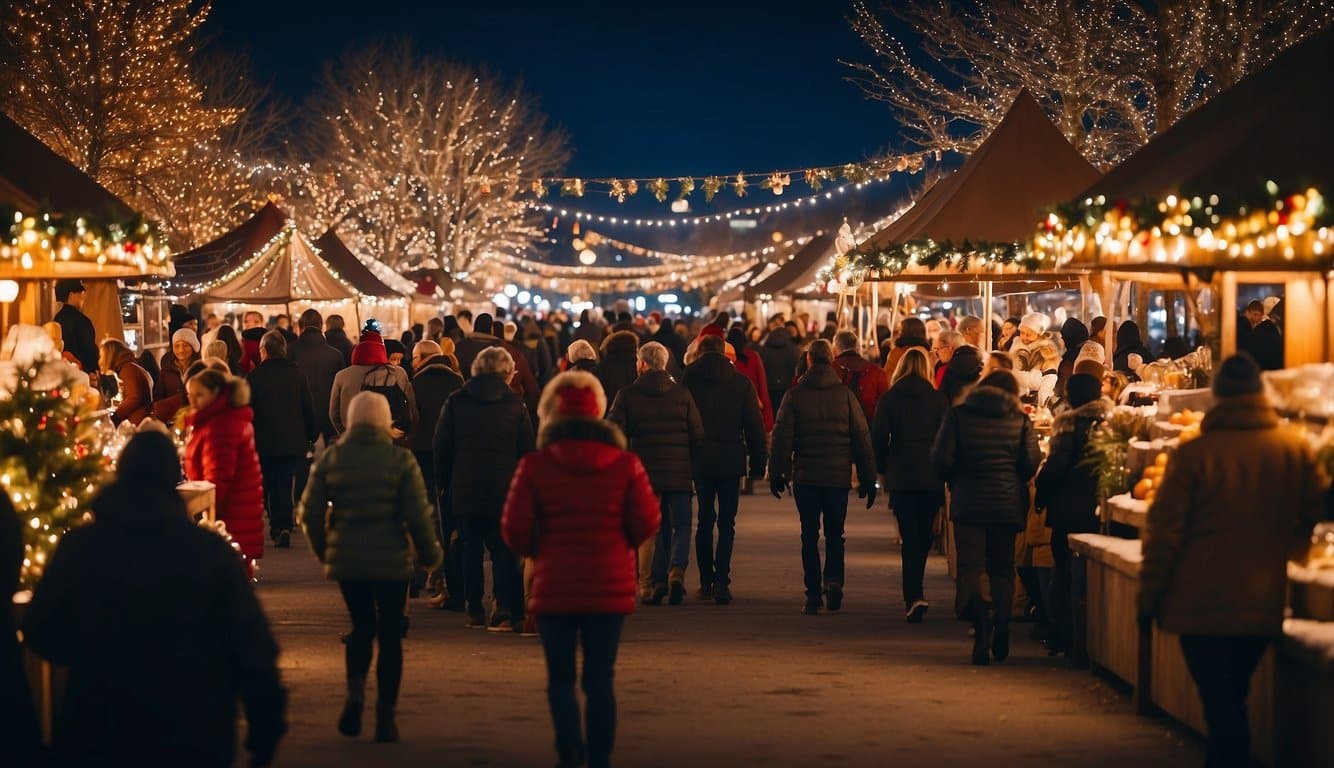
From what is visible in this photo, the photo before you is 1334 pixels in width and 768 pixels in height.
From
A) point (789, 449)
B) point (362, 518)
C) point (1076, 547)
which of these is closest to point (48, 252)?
point (362, 518)

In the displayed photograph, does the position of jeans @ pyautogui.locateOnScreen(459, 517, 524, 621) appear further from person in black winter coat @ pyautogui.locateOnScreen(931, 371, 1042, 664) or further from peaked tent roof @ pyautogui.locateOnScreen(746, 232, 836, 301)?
peaked tent roof @ pyautogui.locateOnScreen(746, 232, 836, 301)

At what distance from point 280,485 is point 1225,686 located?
10972 millimetres

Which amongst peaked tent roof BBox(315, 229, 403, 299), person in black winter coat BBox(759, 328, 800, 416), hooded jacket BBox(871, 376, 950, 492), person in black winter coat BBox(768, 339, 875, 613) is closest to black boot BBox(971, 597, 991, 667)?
hooded jacket BBox(871, 376, 950, 492)

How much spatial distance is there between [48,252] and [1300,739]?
289 inches

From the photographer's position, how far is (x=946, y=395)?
14.3 m

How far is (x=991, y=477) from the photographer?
11.5m

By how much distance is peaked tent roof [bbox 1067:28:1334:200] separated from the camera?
1029 cm

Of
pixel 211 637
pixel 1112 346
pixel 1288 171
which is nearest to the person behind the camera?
pixel 211 637

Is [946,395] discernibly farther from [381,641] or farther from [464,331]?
[464,331]

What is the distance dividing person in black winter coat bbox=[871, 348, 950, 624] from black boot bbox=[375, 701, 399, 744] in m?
4.95

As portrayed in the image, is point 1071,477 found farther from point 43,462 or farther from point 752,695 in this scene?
point 43,462

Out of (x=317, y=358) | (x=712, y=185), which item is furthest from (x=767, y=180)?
(x=317, y=358)

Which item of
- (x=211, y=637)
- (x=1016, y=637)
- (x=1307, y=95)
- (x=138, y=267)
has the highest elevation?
(x=1307, y=95)

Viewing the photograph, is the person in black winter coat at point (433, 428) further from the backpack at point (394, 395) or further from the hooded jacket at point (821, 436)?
the hooded jacket at point (821, 436)
